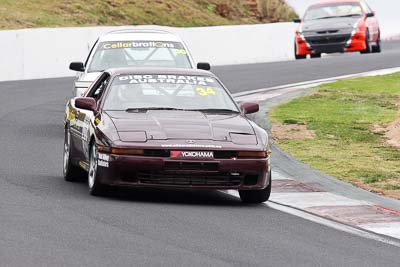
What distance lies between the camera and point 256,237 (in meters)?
10.3

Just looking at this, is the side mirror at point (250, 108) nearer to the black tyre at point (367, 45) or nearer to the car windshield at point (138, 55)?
the car windshield at point (138, 55)

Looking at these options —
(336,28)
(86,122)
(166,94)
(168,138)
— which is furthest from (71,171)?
(336,28)

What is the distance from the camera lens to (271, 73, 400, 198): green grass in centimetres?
1543

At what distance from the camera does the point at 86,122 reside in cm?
1323

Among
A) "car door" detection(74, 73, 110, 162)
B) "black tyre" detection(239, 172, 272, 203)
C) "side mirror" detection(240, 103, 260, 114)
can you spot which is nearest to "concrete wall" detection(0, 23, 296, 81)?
"car door" detection(74, 73, 110, 162)

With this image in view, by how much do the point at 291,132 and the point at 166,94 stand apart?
268 inches

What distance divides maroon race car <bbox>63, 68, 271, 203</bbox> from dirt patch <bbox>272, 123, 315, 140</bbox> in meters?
5.85

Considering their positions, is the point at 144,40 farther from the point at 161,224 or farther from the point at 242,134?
the point at 161,224

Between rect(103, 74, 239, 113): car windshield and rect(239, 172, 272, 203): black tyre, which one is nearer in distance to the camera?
rect(239, 172, 272, 203): black tyre

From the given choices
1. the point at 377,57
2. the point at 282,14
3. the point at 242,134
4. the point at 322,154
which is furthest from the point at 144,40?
the point at 282,14

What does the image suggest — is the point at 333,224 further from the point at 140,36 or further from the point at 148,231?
the point at 140,36

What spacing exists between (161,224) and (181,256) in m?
1.54

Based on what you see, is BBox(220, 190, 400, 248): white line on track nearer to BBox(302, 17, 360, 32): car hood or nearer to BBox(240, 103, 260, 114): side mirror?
BBox(240, 103, 260, 114): side mirror

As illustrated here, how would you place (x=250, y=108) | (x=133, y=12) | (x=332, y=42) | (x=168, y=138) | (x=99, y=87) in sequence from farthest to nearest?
(x=133, y=12) < (x=332, y=42) < (x=99, y=87) < (x=250, y=108) < (x=168, y=138)
